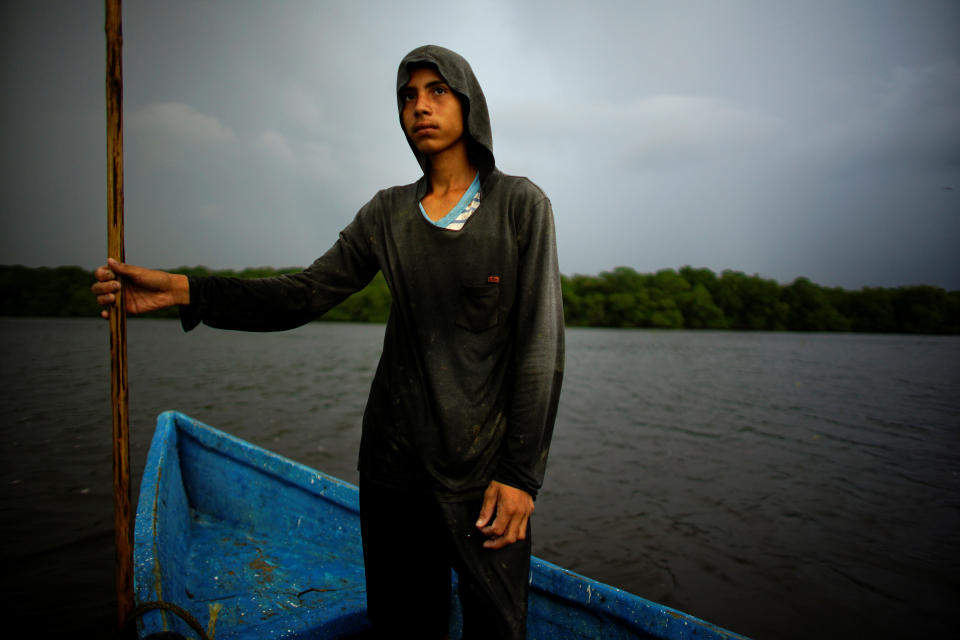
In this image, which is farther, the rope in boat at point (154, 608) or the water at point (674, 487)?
the water at point (674, 487)

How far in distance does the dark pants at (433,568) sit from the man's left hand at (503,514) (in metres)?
0.05

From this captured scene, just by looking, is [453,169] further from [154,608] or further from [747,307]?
[747,307]

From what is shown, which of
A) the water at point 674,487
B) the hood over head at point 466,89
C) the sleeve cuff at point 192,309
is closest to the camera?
the hood over head at point 466,89

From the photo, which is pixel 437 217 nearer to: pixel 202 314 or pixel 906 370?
pixel 202 314

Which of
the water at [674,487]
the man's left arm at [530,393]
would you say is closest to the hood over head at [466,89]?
the man's left arm at [530,393]

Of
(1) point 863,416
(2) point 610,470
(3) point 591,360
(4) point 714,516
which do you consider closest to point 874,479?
(4) point 714,516

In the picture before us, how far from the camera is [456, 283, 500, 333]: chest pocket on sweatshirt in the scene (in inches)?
63.1

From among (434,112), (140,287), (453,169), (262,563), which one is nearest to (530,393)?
(453,169)

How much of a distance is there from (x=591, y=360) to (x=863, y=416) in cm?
1482

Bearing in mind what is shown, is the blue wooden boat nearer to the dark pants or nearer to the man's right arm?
the dark pants

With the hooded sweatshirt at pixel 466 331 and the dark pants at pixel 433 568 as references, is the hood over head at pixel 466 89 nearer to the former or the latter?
the hooded sweatshirt at pixel 466 331

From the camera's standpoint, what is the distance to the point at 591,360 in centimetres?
2930

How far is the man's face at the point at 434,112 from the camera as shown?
5.70 feet

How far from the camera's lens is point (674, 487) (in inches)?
362
